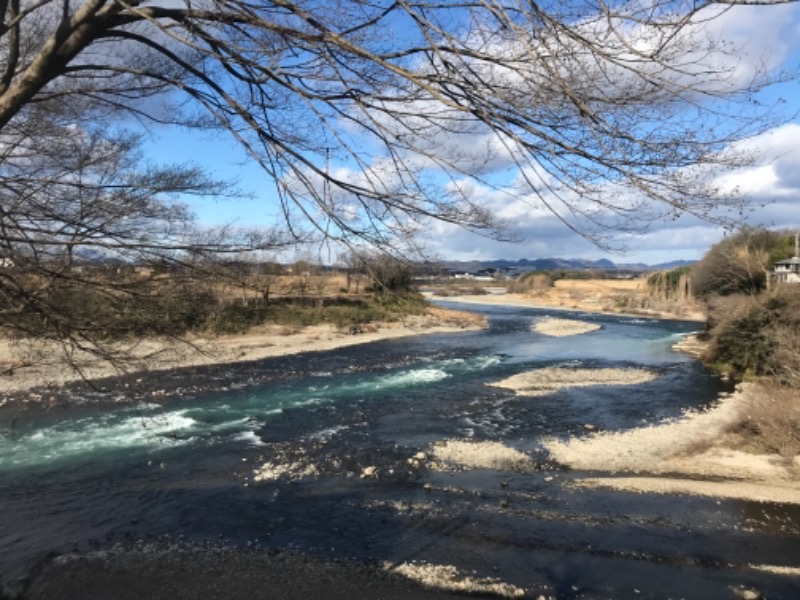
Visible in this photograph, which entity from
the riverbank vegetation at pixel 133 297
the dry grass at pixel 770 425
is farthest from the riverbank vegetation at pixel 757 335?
the riverbank vegetation at pixel 133 297

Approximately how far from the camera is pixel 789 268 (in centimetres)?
2788

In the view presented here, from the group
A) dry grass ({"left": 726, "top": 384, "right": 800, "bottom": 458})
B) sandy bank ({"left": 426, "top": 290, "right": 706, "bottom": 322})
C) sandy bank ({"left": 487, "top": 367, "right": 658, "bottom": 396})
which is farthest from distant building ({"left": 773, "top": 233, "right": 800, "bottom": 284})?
dry grass ({"left": 726, "top": 384, "right": 800, "bottom": 458})

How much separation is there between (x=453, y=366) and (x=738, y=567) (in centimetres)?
1492

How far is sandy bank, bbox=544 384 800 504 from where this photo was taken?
949 cm

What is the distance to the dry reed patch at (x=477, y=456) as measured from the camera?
34.0 feet

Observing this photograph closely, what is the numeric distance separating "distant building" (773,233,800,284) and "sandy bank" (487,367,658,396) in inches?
399

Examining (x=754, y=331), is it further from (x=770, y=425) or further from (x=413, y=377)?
Answer: (x=413, y=377)

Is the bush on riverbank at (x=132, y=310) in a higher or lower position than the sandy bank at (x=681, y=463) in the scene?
higher

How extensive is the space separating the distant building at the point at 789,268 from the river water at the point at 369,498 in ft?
43.8

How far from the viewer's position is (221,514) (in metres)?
8.21

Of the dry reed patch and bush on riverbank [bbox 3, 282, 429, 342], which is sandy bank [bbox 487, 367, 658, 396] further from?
bush on riverbank [bbox 3, 282, 429, 342]

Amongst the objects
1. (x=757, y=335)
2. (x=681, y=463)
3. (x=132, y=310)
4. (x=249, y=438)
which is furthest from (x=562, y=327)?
(x=132, y=310)

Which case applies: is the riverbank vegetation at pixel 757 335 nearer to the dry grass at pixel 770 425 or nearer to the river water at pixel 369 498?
the dry grass at pixel 770 425

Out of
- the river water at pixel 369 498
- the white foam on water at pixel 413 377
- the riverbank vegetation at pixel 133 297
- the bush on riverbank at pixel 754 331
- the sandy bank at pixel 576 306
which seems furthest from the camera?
the sandy bank at pixel 576 306
